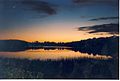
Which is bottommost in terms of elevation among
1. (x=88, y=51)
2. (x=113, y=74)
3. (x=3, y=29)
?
(x=113, y=74)

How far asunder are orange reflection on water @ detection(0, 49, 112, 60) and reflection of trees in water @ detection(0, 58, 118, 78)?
36 millimetres

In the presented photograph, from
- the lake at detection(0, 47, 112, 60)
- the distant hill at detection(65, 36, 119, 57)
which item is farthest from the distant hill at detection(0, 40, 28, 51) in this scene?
the distant hill at detection(65, 36, 119, 57)

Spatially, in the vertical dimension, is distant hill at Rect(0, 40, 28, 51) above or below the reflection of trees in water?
above

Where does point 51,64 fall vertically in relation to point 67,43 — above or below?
below

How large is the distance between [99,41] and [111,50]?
13cm

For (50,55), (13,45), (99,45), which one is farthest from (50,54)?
(99,45)

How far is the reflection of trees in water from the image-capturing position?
2699mm

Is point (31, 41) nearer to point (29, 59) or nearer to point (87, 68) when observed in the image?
point (29, 59)

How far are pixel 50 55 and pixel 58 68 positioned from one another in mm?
138

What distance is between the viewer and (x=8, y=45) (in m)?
2.74

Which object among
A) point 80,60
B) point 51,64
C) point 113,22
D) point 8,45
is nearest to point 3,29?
point 8,45

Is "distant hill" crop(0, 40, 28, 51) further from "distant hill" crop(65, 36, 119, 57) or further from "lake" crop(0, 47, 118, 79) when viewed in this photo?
"distant hill" crop(65, 36, 119, 57)

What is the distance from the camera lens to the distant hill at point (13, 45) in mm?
2734

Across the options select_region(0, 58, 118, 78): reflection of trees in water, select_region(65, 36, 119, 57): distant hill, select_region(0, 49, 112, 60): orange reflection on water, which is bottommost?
select_region(0, 58, 118, 78): reflection of trees in water
